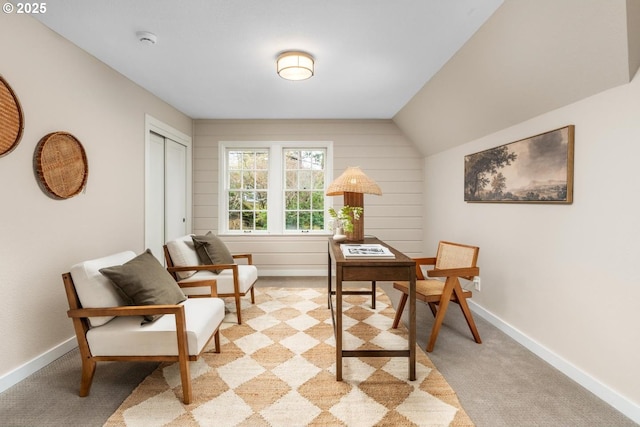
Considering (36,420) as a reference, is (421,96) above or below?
above

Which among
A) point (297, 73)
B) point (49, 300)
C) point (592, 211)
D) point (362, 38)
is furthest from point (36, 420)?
point (592, 211)

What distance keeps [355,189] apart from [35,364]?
2.82m

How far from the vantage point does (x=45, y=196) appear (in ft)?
8.00

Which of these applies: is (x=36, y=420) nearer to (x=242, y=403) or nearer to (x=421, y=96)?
(x=242, y=403)

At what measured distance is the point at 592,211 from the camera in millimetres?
2148

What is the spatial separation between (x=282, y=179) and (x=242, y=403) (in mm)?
3711

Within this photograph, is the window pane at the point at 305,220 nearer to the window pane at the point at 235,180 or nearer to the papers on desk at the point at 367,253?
the window pane at the point at 235,180

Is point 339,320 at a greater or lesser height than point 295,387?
greater

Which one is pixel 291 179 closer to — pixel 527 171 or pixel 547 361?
pixel 527 171

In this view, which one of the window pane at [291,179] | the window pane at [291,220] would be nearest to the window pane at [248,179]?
the window pane at [291,179]

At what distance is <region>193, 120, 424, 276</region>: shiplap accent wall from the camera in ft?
→ 16.9

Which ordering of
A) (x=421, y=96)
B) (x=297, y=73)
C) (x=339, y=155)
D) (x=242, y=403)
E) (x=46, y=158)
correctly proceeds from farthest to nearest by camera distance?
1. (x=339, y=155)
2. (x=421, y=96)
3. (x=297, y=73)
4. (x=46, y=158)
5. (x=242, y=403)

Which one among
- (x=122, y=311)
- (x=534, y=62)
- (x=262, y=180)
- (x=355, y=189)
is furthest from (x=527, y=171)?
(x=262, y=180)

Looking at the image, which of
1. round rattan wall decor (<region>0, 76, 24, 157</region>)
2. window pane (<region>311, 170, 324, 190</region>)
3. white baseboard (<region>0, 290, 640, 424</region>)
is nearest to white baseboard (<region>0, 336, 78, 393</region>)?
white baseboard (<region>0, 290, 640, 424</region>)
